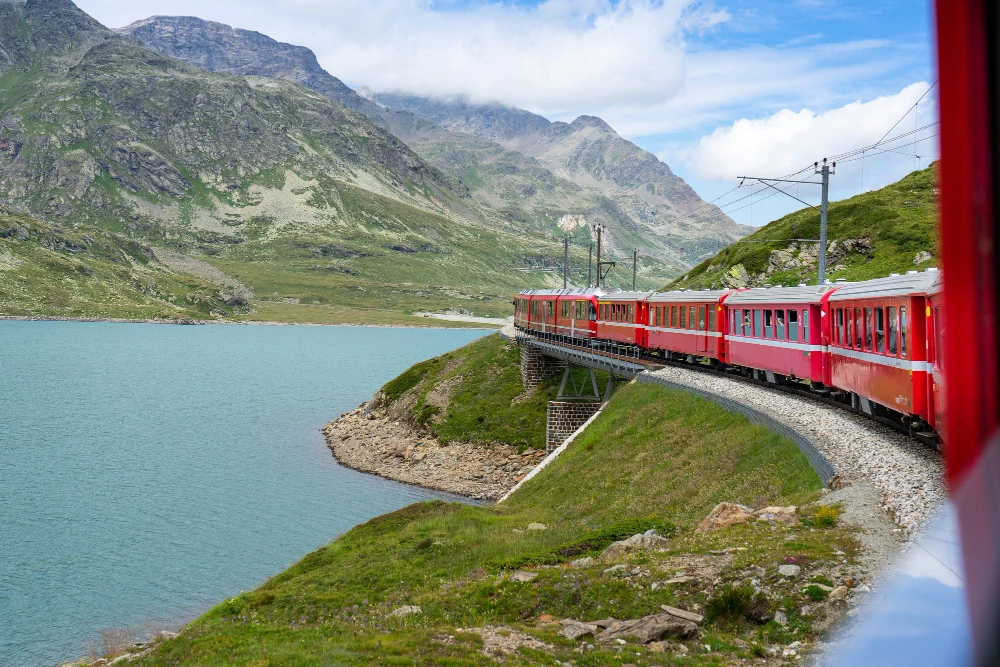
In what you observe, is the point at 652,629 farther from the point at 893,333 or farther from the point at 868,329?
the point at 868,329

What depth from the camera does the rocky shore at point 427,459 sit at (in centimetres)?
5506

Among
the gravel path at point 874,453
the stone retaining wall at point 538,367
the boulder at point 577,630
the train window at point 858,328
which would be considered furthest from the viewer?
the stone retaining wall at point 538,367

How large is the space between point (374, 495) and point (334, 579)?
2589 centimetres

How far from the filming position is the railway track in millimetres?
22438

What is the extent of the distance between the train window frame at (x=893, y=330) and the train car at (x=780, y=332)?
765cm

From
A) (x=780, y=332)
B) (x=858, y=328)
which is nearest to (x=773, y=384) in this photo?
(x=780, y=332)

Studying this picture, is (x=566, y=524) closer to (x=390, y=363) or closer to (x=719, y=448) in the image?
(x=719, y=448)

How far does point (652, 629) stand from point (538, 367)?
5434cm

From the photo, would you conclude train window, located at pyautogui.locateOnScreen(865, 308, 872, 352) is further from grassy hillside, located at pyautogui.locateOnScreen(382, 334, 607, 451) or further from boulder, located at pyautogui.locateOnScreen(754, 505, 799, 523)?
grassy hillside, located at pyautogui.locateOnScreen(382, 334, 607, 451)

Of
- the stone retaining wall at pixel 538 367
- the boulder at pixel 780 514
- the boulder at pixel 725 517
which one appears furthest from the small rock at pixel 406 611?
the stone retaining wall at pixel 538 367

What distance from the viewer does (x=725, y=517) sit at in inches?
742

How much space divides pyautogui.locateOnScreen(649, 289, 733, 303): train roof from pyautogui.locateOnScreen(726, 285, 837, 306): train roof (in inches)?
62.9

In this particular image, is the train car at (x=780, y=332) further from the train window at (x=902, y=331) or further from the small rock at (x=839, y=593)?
the small rock at (x=839, y=593)

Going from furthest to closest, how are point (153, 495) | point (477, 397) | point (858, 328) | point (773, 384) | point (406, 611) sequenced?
point (477, 397), point (153, 495), point (773, 384), point (858, 328), point (406, 611)
